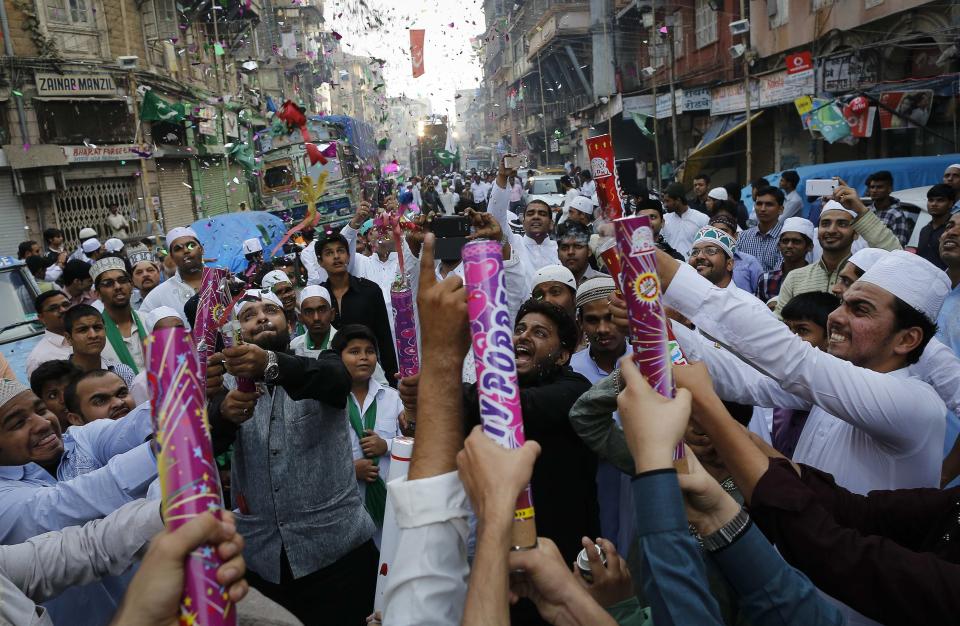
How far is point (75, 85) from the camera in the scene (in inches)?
623

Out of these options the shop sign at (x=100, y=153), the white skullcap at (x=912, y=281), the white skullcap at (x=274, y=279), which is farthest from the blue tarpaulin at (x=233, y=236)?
the white skullcap at (x=912, y=281)

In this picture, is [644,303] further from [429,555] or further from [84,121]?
[84,121]

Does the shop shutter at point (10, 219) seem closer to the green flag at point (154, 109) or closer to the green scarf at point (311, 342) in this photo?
the green flag at point (154, 109)

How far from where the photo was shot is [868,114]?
12695 millimetres

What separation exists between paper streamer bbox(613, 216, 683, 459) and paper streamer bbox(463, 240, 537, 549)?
0.29 meters

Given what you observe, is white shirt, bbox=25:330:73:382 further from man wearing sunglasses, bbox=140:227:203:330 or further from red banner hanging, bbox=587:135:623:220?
red banner hanging, bbox=587:135:623:220

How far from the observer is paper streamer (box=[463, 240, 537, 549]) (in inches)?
50.3

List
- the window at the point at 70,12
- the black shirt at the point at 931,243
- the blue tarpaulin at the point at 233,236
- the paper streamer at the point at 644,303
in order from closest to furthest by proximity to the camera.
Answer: the paper streamer at the point at 644,303, the black shirt at the point at 931,243, the blue tarpaulin at the point at 233,236, the window at the point at 70,12

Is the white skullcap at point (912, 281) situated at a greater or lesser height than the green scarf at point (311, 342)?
greater

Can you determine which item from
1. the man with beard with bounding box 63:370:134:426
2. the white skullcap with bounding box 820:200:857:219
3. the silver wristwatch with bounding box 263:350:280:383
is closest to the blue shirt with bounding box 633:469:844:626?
the silver wristwatch with bounding box 263:350:280:383

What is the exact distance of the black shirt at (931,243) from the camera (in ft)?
19.7

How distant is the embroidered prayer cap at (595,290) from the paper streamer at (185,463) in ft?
7.75

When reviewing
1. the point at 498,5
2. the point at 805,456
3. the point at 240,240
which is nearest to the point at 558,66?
the point at 498,5

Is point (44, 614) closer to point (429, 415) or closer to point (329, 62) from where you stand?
point (429, 415)
